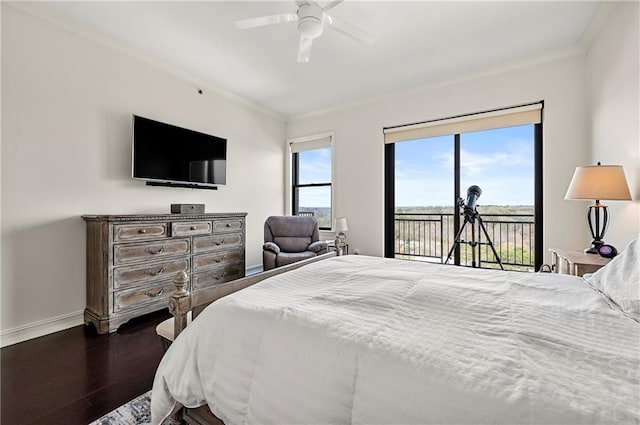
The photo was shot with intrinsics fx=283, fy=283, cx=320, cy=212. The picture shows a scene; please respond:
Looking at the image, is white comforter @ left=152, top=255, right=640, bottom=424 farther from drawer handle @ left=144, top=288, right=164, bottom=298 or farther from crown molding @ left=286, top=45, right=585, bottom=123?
crown molding @ left=286, top=45, right=585, bottom=123

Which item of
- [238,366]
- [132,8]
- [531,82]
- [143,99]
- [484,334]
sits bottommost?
[238,366]

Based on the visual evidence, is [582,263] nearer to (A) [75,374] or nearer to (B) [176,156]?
(A) [75,374]

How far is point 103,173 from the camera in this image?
2.74m

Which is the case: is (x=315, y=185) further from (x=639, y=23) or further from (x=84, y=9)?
(x=639, y=23)

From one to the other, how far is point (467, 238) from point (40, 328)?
180 inches

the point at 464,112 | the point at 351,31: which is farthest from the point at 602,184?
the point at 351,31

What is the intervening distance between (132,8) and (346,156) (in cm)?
301

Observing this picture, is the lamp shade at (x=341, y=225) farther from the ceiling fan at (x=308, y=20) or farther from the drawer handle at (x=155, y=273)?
the ceiling fan at (x=308, y=20)

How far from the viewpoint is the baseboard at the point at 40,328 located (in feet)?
7.04

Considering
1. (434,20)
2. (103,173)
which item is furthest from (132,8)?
(434,20)

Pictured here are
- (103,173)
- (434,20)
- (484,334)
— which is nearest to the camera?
(484,334)

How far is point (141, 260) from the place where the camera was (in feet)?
8.39

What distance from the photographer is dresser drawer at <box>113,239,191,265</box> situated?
2.41 metres

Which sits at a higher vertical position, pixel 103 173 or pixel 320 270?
pixel 103 173
